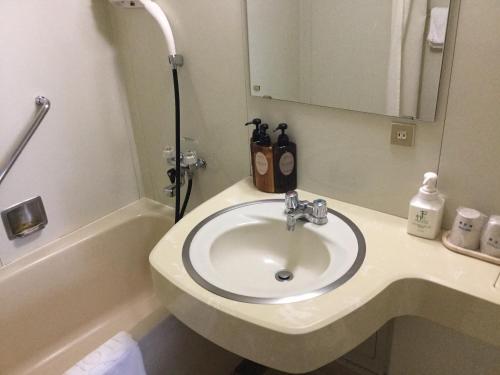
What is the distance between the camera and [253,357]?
0.87 metres

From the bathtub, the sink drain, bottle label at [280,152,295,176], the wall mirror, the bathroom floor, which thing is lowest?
Answer: the bathroom floor

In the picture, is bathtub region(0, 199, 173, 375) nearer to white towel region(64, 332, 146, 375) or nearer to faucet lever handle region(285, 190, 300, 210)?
white towel region(64, 332, 146, 375)

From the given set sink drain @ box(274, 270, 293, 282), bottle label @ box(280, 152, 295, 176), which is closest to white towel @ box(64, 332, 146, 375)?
sink drain @ box(274, 270, 293, 282)

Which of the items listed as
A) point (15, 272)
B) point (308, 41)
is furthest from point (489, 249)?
point (15, 272)

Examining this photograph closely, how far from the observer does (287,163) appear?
1.26 metres

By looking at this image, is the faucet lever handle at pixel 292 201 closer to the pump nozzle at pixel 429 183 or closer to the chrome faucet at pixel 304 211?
the chrome faucet at pixel 304 211

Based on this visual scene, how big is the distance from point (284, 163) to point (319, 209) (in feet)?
0.66

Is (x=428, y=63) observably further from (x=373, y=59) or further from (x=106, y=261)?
(x=106, y=261)

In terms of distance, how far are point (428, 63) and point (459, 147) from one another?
205mm

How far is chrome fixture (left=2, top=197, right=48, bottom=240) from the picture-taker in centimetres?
142

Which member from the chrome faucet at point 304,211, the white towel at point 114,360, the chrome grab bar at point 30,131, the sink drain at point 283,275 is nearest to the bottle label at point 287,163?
the chrome faucet at point 304,211

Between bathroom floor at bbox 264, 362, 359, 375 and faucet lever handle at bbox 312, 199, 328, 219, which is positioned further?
bathroom floor at bbox 264, 362, 359, 375

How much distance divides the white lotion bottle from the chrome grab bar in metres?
1.16

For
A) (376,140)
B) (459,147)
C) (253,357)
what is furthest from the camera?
(376,140)
